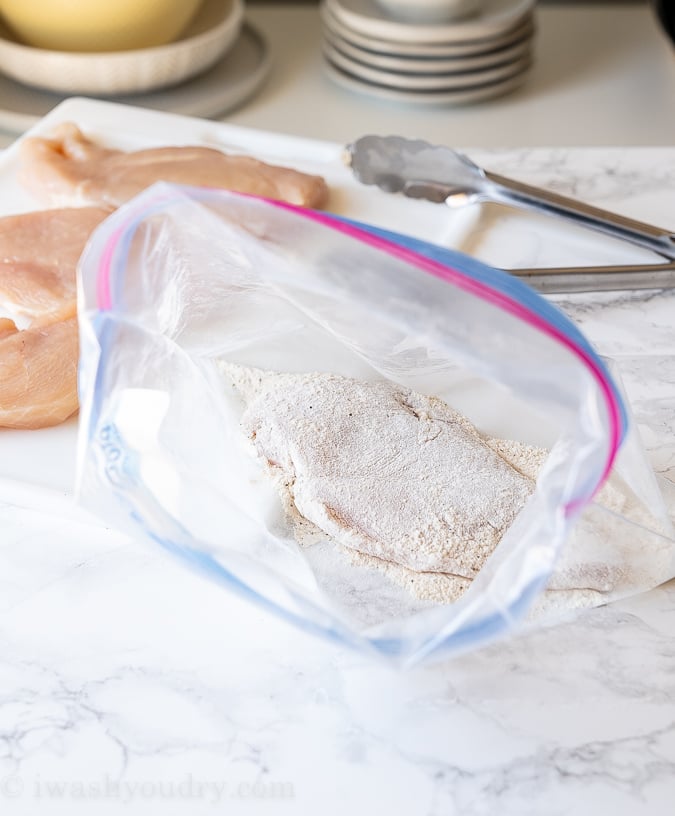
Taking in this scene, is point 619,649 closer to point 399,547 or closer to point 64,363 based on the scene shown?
point 399,547

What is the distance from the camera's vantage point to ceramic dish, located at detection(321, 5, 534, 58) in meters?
1.09

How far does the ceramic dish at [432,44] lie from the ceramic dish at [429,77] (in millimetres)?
27

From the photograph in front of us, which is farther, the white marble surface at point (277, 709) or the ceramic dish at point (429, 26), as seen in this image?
the ceramic dish at point (429, 26)

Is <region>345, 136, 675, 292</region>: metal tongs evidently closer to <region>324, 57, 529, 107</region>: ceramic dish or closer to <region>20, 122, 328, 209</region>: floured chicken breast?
<region>20, 122, 328, 209</region>: floured chicken breast

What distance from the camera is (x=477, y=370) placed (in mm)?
457

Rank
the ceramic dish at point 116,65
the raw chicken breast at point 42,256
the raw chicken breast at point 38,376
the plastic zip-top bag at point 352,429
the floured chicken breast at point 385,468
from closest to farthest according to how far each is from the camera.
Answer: the plastic zip-top bag at point 352,429 → the floured chicken breast at point 385,468 → the raw chicken breast at point 38,376 → the raw chicken breast at point 42,256 → the ceramic dish at point 116,65

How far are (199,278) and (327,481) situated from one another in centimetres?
14

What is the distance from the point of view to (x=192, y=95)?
45.0 inches

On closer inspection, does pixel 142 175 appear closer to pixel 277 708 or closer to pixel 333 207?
pixel 333 207

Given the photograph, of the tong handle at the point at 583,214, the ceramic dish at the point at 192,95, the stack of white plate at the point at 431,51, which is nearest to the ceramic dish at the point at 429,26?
the stack of white plate at the point at 431,51

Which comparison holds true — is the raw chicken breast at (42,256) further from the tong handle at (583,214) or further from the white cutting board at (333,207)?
the tong handle at (583,214)

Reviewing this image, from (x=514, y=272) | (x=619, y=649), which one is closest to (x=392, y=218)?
(x=514, y=272)

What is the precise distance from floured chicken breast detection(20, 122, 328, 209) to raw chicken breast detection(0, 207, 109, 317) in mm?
41

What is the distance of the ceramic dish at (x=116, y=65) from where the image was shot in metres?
1.05
